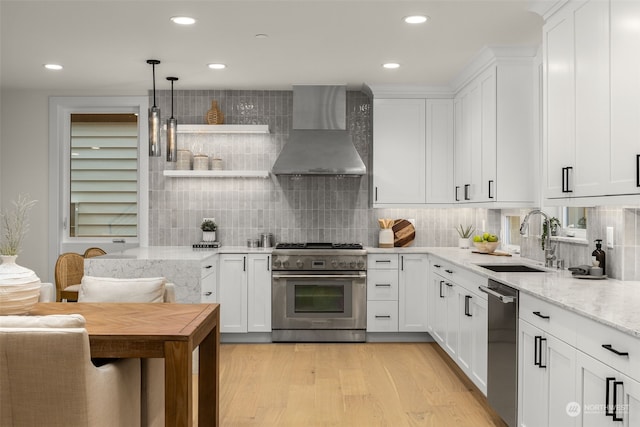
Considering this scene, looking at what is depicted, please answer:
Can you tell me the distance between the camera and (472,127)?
16.7ft

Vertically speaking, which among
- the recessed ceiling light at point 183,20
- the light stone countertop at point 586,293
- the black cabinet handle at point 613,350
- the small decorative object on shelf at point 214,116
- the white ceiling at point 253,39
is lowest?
the black cabinet handle at point 613,350

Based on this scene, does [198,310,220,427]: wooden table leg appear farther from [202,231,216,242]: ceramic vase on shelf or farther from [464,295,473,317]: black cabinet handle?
[202,231,216,242]: ceramic vase on shelf

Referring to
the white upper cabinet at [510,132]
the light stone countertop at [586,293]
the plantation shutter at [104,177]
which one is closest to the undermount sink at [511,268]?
the light stone countertop at [586,293]

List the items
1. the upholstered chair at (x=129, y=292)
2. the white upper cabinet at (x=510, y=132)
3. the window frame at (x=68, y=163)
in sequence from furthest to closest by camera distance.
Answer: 1. the window frame at (x=68, y=163)
2. the white upper cabinet at (x=510, y=132)
3. the upholstered chair at (x=129, y=292)

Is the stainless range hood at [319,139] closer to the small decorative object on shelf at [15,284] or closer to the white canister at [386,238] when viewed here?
the white canister at [386,238]

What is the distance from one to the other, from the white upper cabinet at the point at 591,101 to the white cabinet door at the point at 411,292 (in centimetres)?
229

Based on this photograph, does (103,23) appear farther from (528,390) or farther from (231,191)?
(528,390)

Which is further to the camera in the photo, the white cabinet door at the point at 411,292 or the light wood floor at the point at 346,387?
the white cabinet door at the point at 411,292

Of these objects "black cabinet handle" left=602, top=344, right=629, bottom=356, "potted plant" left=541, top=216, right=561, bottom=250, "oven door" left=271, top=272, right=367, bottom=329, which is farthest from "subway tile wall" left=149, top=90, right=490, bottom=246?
"black cabinet handle" left=602, top=344, right=629, bottom=356

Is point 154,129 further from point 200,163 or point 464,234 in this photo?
point 464,234

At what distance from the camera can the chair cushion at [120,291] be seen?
130 inches

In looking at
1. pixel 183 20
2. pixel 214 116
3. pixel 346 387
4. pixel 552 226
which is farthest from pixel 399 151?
pixel 183 20

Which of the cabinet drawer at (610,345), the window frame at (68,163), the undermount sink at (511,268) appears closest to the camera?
the cabinet drawer at (610,345)

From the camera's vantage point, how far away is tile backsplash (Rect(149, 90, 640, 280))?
607 cm
